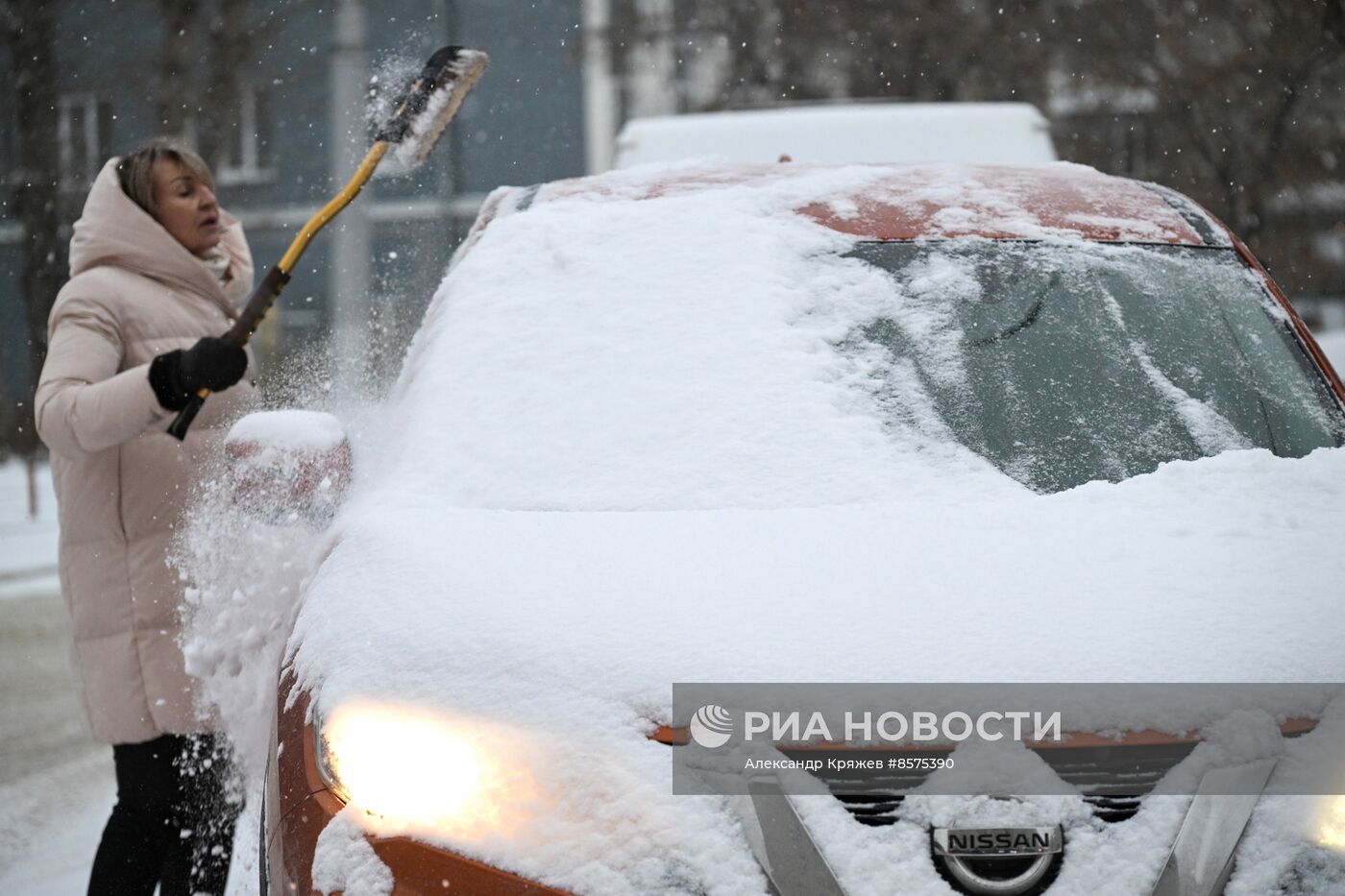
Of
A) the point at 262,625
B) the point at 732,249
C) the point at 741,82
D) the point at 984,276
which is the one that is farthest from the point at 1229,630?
the point at 741,82

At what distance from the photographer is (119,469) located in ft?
10.2

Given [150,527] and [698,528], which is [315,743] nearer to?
[698,528]

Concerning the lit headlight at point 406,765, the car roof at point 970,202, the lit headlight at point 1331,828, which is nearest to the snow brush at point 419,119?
the car roof at point 970,202

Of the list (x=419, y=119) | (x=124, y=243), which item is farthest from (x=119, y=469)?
(x=419, y=119)

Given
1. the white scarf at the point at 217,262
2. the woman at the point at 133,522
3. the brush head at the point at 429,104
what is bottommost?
the woman at the point at 133,522

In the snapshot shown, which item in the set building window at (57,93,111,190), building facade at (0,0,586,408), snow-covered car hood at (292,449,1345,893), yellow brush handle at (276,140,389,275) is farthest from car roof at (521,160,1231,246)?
building window at (57,93,111,190)

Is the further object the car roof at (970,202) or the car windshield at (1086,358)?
the car roof at (970,202)

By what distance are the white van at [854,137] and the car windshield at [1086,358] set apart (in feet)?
9.37

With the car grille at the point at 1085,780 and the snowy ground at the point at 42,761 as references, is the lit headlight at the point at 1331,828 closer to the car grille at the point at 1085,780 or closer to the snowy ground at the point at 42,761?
the car grille at the point at 1085,780

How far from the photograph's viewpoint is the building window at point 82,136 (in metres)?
19.2

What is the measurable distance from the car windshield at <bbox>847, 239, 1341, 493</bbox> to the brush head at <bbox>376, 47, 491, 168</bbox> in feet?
4.44

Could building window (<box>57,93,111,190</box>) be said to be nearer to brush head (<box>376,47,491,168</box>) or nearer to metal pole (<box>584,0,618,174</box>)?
metal pole (<box>584,0,618,174</box>)

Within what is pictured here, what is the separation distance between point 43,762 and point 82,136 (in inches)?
699

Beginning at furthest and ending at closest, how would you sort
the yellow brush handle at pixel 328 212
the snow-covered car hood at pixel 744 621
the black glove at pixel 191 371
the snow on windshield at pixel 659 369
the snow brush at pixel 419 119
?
1. the snow brush at pixel 419 119
2. the yellow brush handle at pixel 328 212
3. the black glove at pixel 191 371
4. the snow on windshield at pixel 659 369
5. the snow-covered car hood at pixel 744 621
